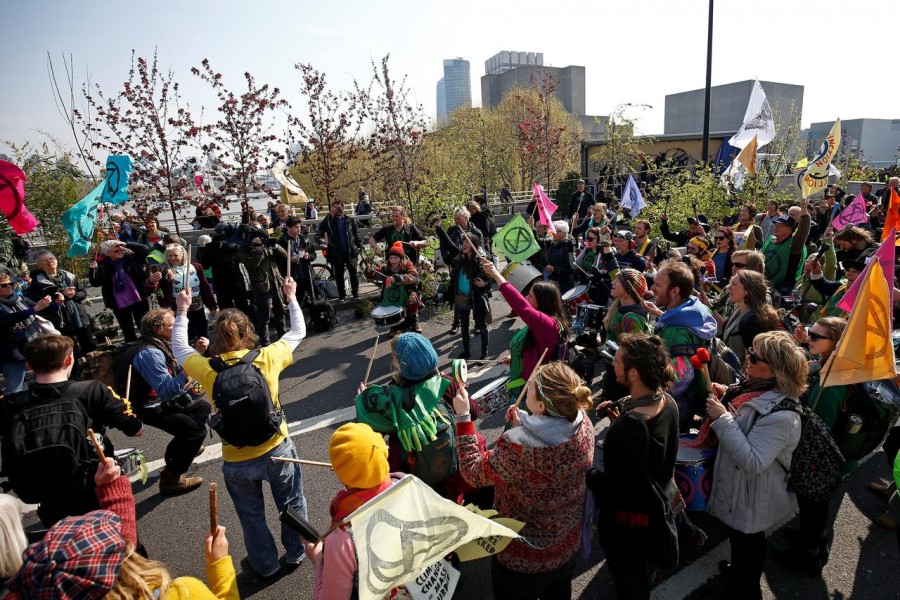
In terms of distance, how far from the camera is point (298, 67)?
12945 millimetres

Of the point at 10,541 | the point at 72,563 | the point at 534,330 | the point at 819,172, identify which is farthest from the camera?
the point at 819,172

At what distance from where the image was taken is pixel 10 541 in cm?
187

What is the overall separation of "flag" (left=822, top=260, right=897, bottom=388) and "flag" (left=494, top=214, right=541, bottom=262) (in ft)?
12.1

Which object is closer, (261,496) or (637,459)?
(637,459)

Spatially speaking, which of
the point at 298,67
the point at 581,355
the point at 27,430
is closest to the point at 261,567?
the point at 27,430

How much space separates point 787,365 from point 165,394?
13.4 ft

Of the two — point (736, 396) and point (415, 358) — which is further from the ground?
point (415, 358)

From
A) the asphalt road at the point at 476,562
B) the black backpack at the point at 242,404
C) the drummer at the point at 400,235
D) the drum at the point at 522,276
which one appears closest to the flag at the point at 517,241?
the drum at the point at 522,276

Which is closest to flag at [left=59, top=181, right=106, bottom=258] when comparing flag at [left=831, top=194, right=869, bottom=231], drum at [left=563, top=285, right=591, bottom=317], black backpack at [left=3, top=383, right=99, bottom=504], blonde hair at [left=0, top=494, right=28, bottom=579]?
black backpack at [left=3, top=383, right=99, bottom=504]

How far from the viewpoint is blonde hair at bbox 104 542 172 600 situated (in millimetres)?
1597

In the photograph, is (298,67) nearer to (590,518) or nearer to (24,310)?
(24,310)

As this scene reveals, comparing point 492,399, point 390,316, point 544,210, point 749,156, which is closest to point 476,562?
point 492,399

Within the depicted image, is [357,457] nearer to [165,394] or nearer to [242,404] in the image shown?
[242,404]

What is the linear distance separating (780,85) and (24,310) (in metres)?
68.9
